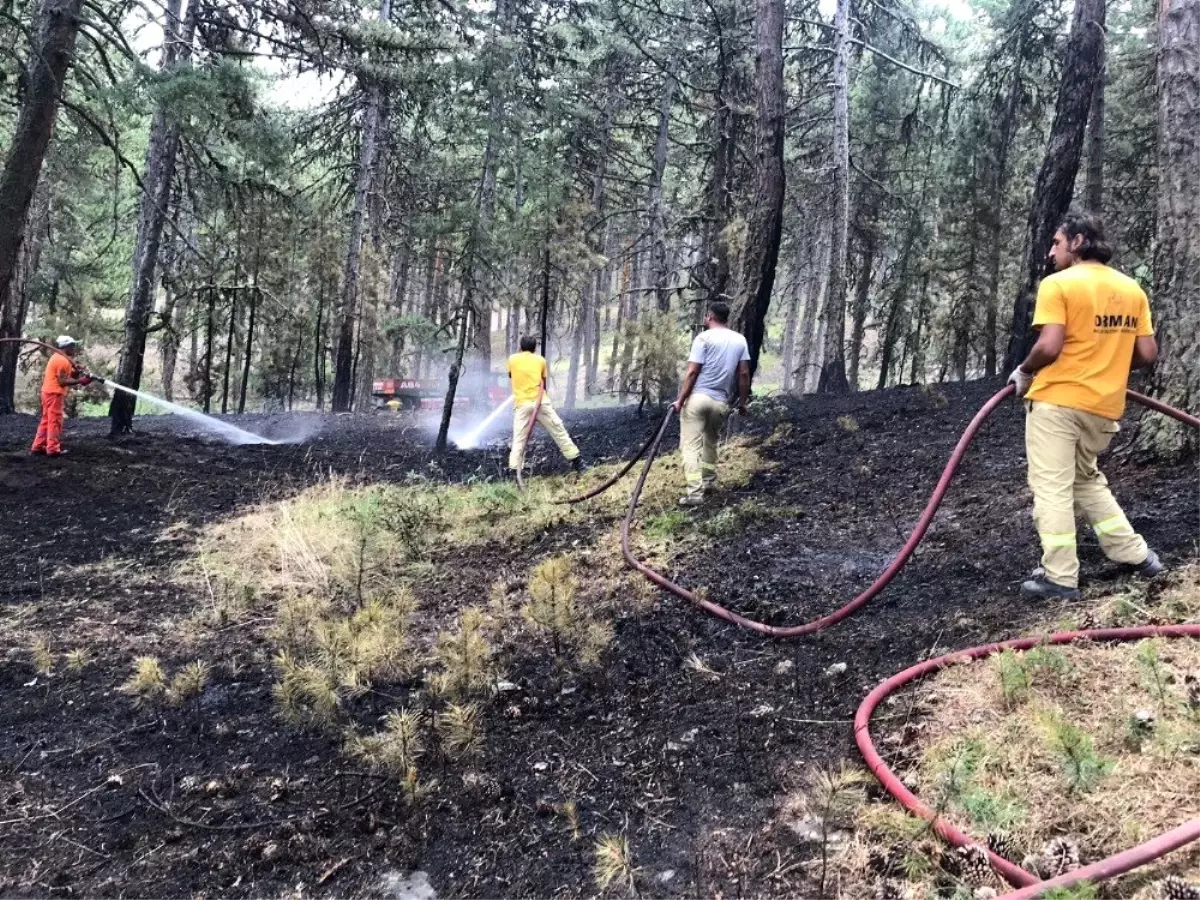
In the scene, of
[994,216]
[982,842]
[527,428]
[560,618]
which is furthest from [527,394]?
[994,216]

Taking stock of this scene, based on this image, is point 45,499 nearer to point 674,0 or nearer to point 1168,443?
point 1168,443

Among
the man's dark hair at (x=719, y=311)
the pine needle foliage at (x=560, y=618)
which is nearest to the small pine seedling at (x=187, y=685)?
the pine needle foliage at (x=560, y=618)

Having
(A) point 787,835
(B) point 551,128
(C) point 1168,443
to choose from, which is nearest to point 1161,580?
(C) point 1168,443

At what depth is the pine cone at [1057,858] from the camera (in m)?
2.13

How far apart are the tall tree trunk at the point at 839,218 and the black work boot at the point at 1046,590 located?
1168 cm

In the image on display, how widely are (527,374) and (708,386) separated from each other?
306 cm

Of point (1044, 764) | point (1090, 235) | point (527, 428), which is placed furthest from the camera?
point (527, 428)

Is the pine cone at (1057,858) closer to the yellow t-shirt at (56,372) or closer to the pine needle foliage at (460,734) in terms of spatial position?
the pine needle foliage at (460,734)

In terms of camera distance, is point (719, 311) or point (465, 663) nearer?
point (465, 663)

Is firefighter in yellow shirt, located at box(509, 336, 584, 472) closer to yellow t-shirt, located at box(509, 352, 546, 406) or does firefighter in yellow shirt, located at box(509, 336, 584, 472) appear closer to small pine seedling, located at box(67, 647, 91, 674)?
yellow t-shirt, located at box(509, 352, 546, 406)

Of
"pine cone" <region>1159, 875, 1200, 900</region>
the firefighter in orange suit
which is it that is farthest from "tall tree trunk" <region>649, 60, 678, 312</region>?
"pine cone" <region>1159, 875, 1200, 900</region>

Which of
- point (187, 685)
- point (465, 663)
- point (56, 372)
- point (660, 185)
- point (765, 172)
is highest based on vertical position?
point (660, 185)

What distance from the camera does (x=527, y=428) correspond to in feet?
32.3

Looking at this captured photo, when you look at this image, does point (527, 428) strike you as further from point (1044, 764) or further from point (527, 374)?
point (1044, 764)
